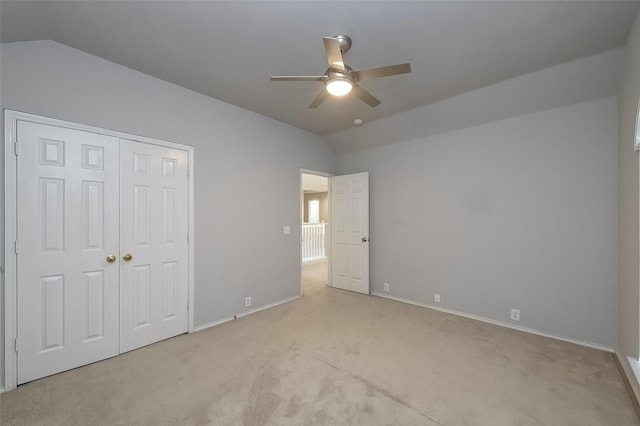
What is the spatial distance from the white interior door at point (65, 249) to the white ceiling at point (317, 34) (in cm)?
86

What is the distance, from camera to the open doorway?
495cm

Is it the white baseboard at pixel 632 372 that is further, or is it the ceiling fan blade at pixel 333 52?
the white baseboard at pixel 632 372

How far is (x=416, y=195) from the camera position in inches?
160

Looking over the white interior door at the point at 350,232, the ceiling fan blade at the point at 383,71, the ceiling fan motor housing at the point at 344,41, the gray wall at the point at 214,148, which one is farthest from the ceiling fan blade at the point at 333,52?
the white interior door at the point at 350,232

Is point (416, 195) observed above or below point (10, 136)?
below

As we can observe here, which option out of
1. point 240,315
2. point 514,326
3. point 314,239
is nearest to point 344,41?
point 240,315

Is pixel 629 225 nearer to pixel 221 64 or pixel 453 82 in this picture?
pixel 453 82

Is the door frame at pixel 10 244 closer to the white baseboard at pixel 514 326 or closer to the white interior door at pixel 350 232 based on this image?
the white interior door at pixel 350 232

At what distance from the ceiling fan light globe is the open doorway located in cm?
235

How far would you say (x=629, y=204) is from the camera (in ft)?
7.30

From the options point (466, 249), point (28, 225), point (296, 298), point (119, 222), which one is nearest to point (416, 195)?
point (466, 249)

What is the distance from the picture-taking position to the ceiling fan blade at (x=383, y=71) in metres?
1.83

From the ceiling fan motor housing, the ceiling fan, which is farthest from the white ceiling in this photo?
the ceiling fan

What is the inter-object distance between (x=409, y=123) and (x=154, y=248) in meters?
3.68
